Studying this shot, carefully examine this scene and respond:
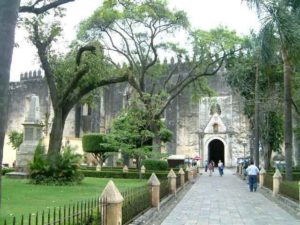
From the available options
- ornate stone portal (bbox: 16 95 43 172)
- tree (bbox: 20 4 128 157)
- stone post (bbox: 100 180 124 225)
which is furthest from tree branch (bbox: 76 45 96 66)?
stone post (bbox: 100 180 124 225)

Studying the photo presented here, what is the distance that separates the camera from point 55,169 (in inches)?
681

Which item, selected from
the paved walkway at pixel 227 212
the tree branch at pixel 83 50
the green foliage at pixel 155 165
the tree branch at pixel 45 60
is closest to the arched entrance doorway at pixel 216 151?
the green foliage at pixel 155 165

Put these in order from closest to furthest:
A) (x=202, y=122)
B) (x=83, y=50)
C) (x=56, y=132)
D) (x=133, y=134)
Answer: (x=56, y=132) → (x=83, y=50) → (x=133, y=134) → (x=202, y=122)

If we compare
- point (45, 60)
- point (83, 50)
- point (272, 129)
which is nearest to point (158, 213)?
point (83, 50)

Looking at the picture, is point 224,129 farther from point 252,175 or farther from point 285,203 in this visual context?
point 285,203

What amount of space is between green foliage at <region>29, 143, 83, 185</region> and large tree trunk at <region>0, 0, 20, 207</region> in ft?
44.0

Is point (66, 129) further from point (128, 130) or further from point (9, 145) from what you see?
point (128, 130)

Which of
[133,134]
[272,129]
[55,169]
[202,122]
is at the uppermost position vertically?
[202,122]

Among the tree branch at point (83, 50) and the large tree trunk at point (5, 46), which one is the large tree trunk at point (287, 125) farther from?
the large tree trunk at point (5, 46)

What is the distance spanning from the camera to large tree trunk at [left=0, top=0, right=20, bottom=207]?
4.03 metres

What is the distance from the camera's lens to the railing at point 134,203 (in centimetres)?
876

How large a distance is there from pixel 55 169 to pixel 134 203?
8383 mm

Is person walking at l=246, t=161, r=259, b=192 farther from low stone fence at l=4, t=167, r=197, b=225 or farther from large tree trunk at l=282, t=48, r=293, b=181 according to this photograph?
low stone fence at l=4, t=167, r=197, b=225

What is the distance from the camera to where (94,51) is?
62.1 ft
